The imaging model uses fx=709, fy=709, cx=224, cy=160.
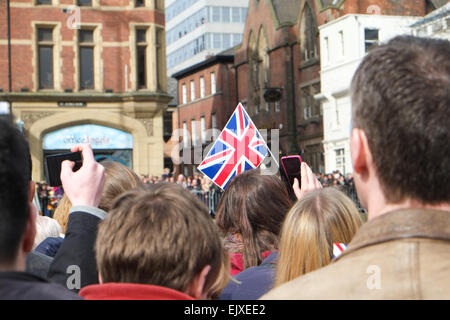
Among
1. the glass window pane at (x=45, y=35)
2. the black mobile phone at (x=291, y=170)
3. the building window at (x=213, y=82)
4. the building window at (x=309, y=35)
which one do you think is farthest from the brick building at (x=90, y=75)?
the black mobile phone at (x=291, y=170)

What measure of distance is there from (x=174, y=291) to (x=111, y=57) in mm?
31818

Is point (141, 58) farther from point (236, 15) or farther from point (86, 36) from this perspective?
point (236, 15)

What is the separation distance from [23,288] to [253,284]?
6.30ft

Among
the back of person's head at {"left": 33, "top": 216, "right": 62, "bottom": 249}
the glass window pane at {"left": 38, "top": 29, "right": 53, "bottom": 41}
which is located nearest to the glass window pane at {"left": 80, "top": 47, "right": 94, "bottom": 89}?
the glass window pane at {"left": 38, "top": 29, "right": 53, "bottom": 41}

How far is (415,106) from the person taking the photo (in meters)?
1.99

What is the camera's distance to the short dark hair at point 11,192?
1786mm

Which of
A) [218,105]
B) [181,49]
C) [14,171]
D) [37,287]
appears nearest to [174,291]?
[37,287]

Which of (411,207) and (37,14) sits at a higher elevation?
(37,14)

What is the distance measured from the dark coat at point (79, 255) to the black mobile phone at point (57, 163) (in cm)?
61

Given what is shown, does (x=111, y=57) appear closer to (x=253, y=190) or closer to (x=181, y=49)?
(x=253, y=190)

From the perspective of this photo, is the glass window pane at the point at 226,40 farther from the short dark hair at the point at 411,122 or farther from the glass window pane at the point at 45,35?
the short dark hair at the point at 411,122

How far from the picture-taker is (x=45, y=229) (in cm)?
491

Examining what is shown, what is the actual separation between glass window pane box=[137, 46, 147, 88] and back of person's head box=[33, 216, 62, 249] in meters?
28.9
